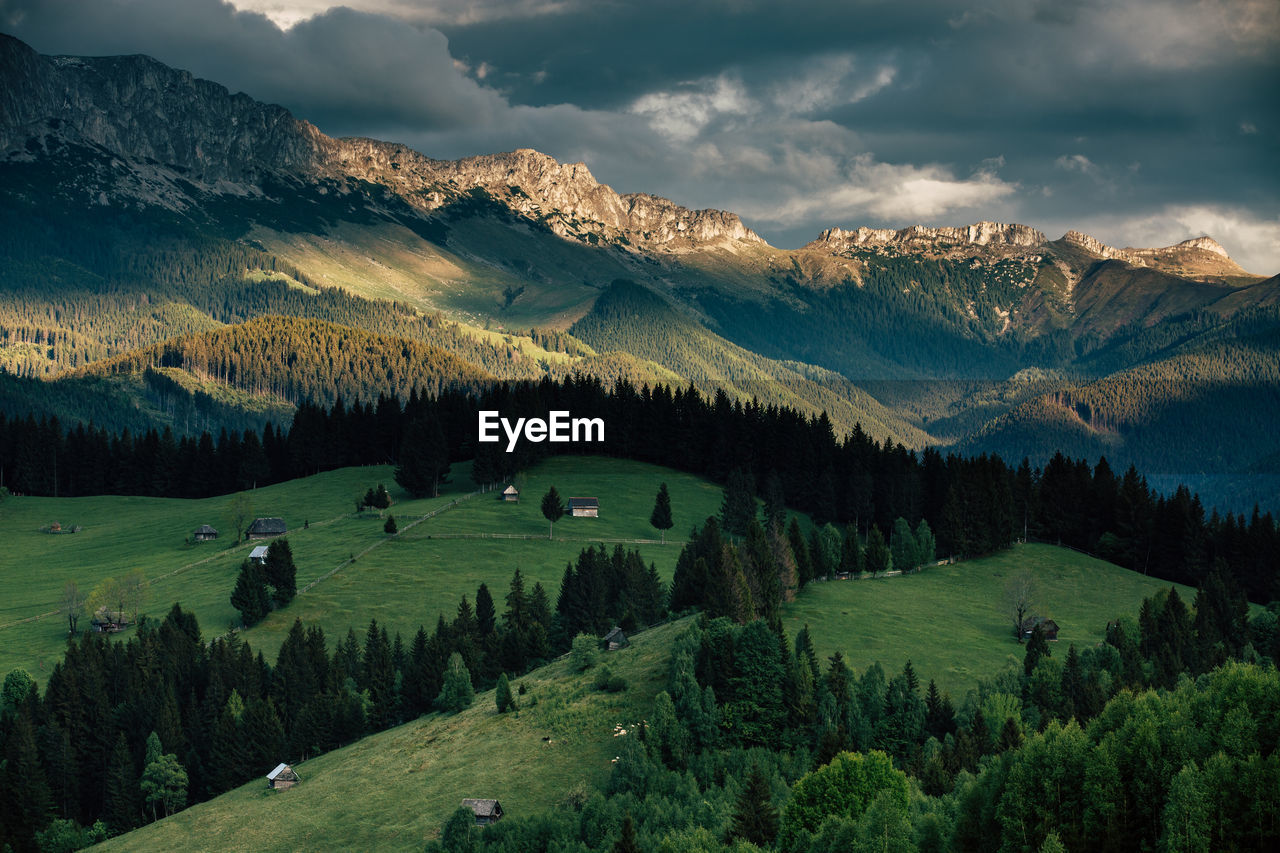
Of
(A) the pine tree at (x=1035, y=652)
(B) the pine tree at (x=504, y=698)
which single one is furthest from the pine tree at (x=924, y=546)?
(B) the pine tree at (x=504, y=698)

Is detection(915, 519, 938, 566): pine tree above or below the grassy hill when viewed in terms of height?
above

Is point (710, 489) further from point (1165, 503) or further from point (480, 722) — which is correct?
point (480, 722)

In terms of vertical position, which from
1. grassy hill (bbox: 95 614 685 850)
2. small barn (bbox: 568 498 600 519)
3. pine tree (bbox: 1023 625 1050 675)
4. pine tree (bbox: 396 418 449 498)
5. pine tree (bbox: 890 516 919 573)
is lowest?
grassy hill (bbox: 95 614 685 850)

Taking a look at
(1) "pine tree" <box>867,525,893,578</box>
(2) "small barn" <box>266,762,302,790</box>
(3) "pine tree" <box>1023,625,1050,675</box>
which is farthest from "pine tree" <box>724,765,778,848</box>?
(1) "pine tree" <box>867,525,893,578</box>

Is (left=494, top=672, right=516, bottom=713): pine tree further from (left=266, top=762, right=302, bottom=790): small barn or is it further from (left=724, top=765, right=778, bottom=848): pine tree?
(left=724, top=765, right=778, bottom=848): pine tree

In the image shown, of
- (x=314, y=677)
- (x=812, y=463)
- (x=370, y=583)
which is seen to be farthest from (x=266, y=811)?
(x=812, y=463)

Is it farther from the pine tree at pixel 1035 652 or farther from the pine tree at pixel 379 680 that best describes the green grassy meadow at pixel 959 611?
the pine tree at pixel 379 680

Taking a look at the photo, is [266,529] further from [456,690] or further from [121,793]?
[456,690]
